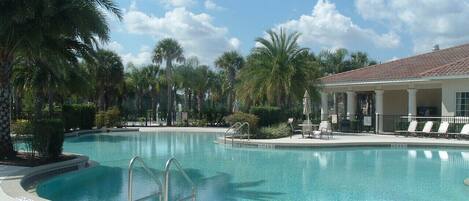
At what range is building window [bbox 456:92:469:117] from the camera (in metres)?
25.9

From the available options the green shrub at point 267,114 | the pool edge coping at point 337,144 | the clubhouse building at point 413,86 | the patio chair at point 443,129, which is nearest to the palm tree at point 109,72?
the clubhouse building at point 413,86

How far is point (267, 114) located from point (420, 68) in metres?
10.6

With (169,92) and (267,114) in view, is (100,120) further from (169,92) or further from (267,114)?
(267,114)

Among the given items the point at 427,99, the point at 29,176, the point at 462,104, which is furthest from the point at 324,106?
the point at 29,176

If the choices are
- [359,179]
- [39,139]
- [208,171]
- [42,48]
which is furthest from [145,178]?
[359,179]

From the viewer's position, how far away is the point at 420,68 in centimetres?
3025

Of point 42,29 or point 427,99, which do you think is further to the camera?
point 427,99

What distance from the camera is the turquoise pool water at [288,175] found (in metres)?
10.8

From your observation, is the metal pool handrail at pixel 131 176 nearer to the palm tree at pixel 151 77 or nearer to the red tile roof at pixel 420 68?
the red tile roof at pixel 420 68

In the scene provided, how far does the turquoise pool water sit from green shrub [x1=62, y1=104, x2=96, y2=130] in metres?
10.4

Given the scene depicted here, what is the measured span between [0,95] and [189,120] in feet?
92.1

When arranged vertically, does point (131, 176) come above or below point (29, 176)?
above

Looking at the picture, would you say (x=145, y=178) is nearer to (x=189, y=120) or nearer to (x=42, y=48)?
(x=42, y=48)

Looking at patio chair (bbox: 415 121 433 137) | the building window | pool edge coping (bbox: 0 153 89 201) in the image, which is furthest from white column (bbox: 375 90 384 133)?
pool edge coping (bbox: 0 153 89 201)
